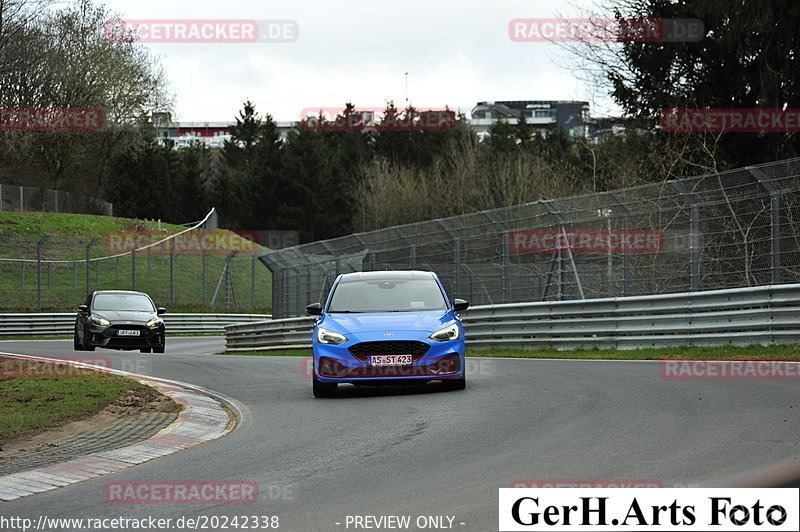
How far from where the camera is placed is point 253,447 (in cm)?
923

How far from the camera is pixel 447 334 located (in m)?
13.1

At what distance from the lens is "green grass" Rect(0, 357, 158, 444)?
35.9 feet

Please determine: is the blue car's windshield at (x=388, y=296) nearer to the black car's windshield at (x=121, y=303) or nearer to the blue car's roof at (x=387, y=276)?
the blue car's roof at (x=387, y=276)

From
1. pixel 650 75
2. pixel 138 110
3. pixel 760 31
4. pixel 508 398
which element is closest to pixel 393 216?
pixel 138 110

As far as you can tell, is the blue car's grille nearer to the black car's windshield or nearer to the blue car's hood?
the blue car's hood

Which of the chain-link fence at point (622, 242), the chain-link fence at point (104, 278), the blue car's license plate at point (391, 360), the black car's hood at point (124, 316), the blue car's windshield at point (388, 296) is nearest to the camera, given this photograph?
the blue car's license plate at point (391, 360)

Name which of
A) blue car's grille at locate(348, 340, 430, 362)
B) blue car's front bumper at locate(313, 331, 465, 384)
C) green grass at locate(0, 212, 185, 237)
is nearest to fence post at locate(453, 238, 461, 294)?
blue car's front bumper at locate(313, 331, 465, 384)

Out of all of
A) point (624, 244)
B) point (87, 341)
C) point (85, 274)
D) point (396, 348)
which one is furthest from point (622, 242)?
point (85, 274)

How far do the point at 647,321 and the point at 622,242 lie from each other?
Result: 148 centimetres

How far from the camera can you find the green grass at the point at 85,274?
47.6m

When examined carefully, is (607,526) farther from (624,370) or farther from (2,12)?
(2,12)

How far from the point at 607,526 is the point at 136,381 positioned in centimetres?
1104

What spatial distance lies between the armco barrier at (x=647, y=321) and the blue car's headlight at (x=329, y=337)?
7.21 m

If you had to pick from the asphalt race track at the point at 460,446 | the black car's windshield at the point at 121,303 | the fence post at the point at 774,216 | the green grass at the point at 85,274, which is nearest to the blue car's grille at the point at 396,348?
the asphalt race track at the point at 460,446
